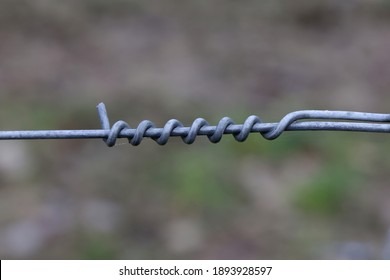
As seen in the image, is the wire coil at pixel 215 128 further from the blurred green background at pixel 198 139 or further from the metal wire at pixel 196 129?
the blurred green background at pixel 198 139

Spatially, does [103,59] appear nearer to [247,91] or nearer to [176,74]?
[176,74]

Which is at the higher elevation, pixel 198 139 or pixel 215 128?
pixel 198 139

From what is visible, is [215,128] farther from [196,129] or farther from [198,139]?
[198,139]

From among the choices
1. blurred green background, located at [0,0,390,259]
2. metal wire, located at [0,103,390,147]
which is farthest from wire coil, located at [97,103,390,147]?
blurred green background, located at [0,0,390,259]

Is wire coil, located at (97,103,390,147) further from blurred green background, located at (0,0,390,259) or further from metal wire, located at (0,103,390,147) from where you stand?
blurred green background, located at (0,0,390,259)

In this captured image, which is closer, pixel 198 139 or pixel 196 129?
pixel 196 129

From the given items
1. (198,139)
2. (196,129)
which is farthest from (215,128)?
(198,139)

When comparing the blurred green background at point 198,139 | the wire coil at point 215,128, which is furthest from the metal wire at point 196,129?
the blurred green background at point 198,139
